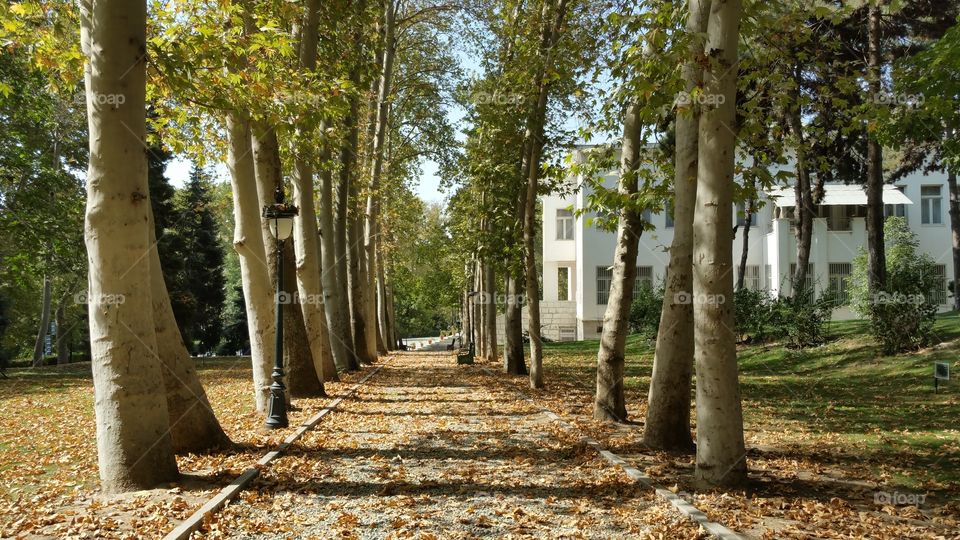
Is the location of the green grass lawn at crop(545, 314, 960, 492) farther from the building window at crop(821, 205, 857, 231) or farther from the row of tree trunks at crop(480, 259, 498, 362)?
the building window at crop(821, 205, 857, 231)

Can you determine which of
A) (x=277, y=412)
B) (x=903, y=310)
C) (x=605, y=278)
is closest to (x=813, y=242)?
(x=605, y=278)

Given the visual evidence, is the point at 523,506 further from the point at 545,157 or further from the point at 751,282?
the point at 751,282

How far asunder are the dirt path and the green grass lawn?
287 centimetres

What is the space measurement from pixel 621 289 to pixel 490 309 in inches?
689

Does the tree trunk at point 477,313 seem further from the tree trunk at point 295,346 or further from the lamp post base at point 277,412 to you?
the lamp post base at point 277,412

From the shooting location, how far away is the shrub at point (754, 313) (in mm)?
24344

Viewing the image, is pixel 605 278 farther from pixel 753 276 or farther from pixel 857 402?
pixel 857 402

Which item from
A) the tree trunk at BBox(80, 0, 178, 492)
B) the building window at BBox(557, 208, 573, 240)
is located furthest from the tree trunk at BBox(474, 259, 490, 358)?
the tree trunk at BBox(80, 0, 178, 492)

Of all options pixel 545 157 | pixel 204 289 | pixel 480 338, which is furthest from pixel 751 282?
pixel 204 289

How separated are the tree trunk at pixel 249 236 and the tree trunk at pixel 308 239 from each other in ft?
9.41

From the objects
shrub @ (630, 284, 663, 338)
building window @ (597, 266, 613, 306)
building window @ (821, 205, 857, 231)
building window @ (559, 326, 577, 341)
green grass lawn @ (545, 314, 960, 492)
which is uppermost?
building window @ (821, 205, 857, 231)

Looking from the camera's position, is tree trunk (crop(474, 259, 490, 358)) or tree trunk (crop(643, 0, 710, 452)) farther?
tree trunk (crop(474, 259, 490, 358))

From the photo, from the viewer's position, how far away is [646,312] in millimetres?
34719

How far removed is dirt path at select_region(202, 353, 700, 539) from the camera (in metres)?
6.32
